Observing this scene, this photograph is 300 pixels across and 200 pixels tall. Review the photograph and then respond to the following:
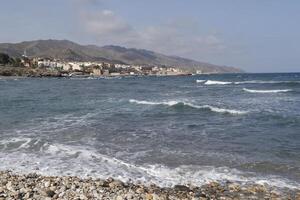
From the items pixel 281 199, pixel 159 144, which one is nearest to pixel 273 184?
pixel 281 199

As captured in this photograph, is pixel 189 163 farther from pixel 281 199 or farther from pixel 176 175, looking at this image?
pixel 281 199

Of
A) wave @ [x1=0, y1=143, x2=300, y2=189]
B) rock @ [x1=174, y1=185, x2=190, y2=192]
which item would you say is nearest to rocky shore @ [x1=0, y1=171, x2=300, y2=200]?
rock @ [x1=174, y1=185, x2=190, y2=192]

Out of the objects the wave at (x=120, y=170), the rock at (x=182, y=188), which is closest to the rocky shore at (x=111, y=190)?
the rock at (x=182, y=188)

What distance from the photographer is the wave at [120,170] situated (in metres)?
13.6

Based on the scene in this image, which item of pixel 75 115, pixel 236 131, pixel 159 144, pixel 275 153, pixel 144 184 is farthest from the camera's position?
pixel 75 115

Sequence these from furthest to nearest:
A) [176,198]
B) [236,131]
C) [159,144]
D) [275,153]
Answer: [236,131] < [159,144] < [275,153] < [176,198]

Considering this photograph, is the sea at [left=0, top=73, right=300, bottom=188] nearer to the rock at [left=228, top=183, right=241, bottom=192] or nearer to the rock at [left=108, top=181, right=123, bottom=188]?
the rock at [left=228, top=183, right=241, bottom=192]

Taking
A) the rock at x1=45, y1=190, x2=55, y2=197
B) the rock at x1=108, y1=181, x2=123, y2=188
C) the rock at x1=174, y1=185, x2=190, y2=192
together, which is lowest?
the rock at x1=174, y1=185, x2=190, y2=192

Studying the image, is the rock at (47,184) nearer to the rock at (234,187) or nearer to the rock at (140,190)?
the rock at (140,190)

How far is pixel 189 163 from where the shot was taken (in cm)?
1603

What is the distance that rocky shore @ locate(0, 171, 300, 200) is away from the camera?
11.0m

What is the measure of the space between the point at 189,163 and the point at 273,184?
3547 mm

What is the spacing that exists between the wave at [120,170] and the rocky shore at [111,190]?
27.8 inches

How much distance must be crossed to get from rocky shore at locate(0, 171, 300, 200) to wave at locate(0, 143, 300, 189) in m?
0.70
